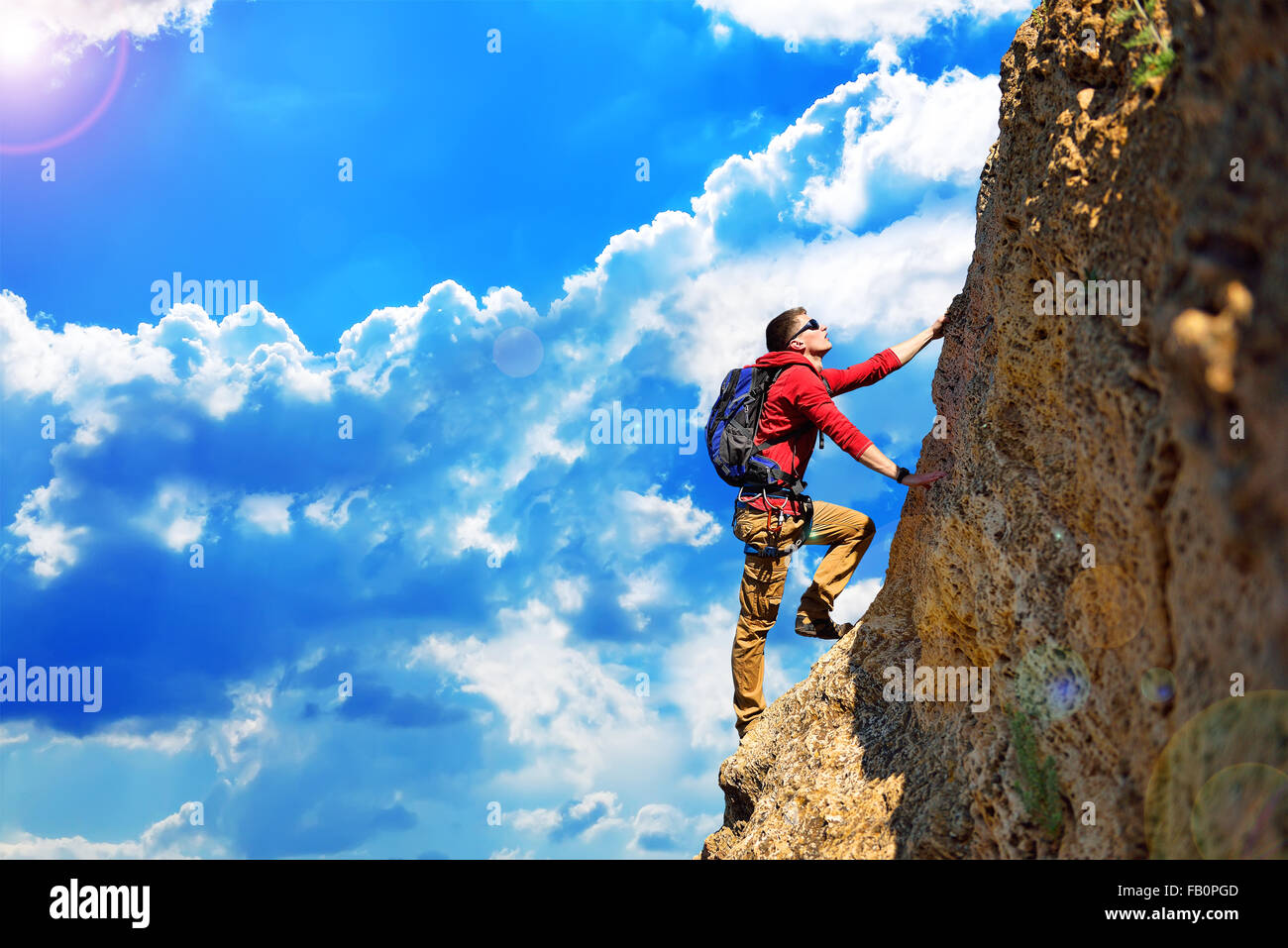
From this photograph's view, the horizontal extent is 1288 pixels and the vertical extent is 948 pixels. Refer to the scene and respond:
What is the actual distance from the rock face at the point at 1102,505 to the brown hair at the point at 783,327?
1485mm

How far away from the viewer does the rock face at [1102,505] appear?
138 inches

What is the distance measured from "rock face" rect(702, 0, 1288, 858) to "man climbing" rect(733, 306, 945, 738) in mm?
755

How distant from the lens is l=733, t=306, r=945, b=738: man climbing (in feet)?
28.7

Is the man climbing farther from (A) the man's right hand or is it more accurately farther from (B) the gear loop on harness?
(A) the man's right hand

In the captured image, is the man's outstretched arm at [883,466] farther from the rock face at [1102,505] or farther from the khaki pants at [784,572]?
the khaki pants at [784,572]

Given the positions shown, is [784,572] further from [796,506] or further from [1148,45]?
[1148,45]

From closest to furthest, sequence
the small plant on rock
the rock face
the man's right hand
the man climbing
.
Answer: the rock face, the small plant on rock, the man's right hand, the man climbing

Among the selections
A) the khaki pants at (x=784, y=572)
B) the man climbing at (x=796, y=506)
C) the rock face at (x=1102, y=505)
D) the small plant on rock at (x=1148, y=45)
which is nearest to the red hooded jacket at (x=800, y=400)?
the man climbing at (x=796, y=506)

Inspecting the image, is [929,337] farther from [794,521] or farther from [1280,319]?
[1280,319]

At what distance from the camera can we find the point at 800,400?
855cm

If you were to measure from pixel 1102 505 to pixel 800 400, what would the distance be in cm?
381

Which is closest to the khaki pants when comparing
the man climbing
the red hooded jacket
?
the man climbing
